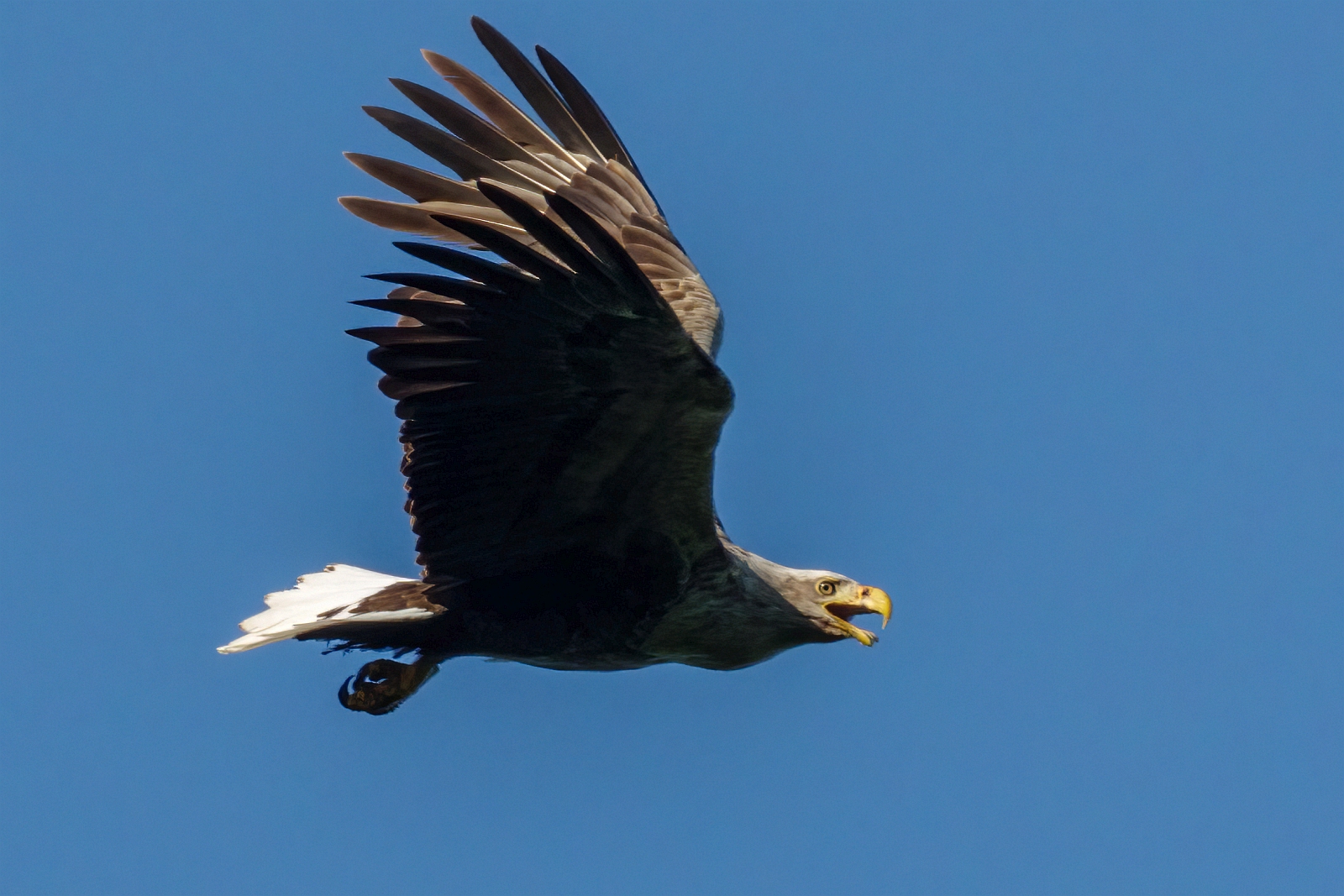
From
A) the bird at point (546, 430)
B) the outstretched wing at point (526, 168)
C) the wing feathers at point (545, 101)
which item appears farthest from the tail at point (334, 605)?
the wing feathers at point (545, 101)

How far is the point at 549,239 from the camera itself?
227 inches

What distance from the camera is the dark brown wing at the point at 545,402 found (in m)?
5.97

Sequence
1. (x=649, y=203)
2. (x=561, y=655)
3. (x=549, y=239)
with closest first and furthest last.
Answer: (x=549, y=239) < (x=561, y=655) < (x=649, y=203)

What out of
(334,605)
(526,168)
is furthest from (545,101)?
(334,605)

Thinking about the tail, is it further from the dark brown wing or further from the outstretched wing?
the outstretched wing

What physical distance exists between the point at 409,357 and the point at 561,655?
1.68 m

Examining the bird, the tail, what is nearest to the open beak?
the bird

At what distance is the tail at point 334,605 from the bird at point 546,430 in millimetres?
13

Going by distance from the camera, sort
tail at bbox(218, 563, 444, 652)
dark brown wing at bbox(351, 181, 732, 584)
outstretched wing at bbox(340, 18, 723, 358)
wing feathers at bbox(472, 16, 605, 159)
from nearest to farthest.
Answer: dark brown wing at bbox(351, 181, 732, 584) < tail at bbox(218, 563, 444, 652) < outstretched wing at bbox(340, 18, 723, 358) < wing feathers at bbox(472, 16, 605, 159)

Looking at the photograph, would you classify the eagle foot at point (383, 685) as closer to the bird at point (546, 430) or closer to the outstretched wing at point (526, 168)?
the bird at point (546, 430)

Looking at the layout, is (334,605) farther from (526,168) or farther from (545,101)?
(545,101)

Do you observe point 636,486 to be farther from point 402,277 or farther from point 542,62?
point 542,62

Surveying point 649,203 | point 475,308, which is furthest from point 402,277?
point 649,203

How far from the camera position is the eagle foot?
785cm
